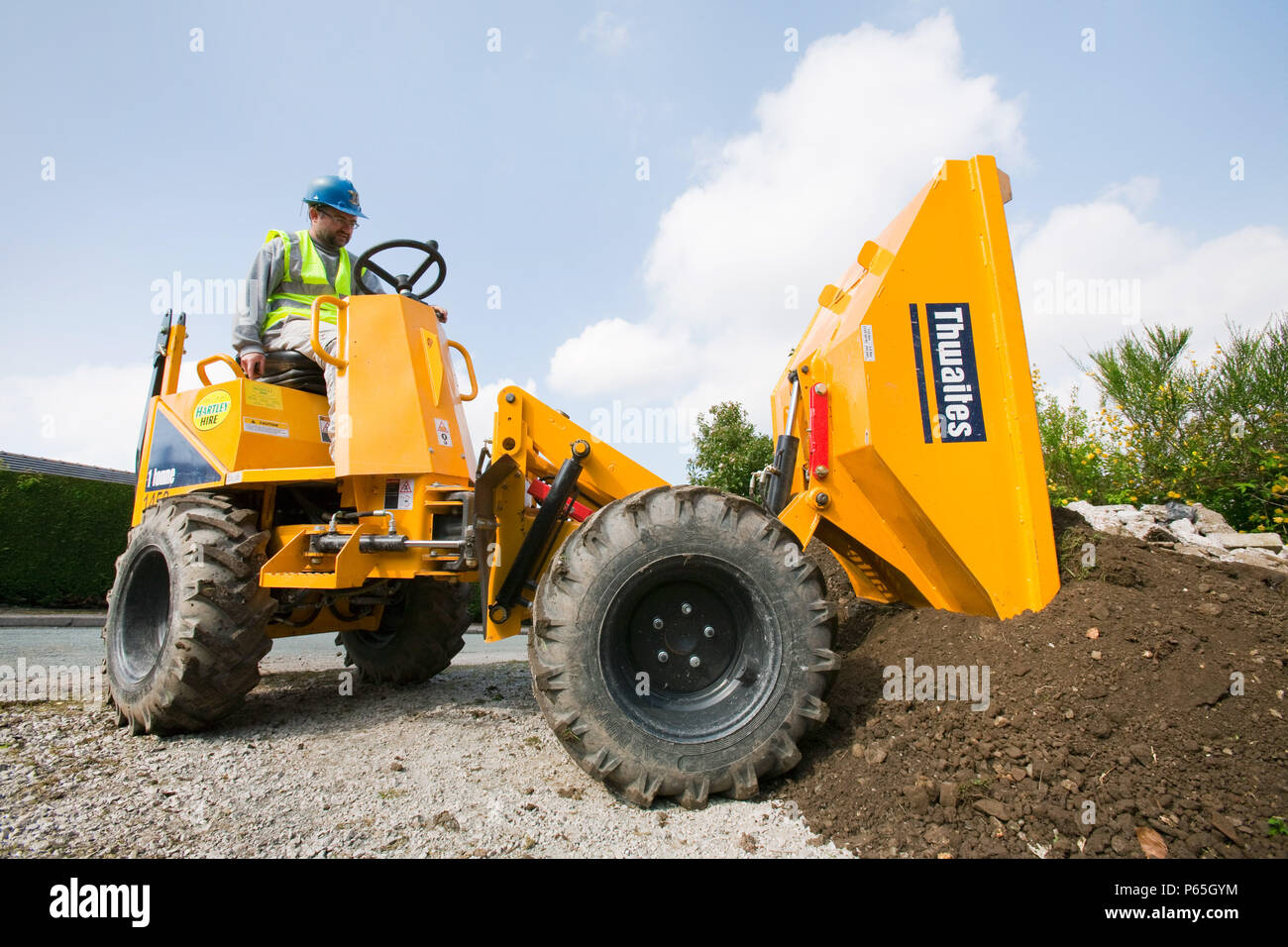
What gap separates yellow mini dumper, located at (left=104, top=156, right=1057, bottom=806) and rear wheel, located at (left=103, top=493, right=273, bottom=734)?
0.05ft

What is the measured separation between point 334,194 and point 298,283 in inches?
26.6

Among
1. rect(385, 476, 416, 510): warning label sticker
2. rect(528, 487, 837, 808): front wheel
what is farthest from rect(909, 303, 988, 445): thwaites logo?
rect(385, 476, 416, 510): warning label sticker

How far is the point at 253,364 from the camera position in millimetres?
4520

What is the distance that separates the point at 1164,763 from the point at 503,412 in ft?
10.2

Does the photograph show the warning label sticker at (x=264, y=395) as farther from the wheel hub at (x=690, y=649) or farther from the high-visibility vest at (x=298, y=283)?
the wheel hub at (x=690, y=649)

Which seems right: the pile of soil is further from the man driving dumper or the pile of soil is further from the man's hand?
the man's hand

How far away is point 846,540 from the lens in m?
3.94

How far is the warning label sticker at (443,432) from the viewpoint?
13.5ft

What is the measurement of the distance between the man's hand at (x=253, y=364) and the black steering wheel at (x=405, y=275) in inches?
29.9

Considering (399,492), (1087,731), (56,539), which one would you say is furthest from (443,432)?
(56,539)

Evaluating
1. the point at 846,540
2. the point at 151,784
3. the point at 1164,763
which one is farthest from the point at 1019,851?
the point at 151,784

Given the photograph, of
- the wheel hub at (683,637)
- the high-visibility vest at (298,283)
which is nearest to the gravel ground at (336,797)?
the wheel hub at (683,637)

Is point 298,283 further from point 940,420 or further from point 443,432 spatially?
point 940,420
